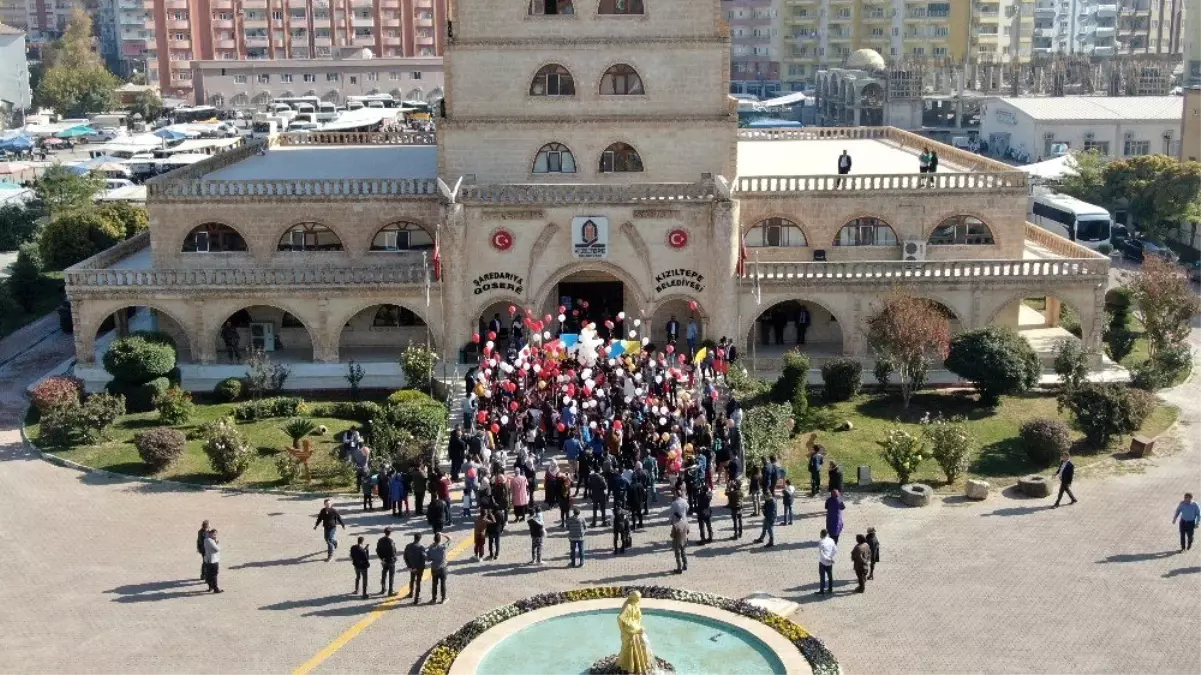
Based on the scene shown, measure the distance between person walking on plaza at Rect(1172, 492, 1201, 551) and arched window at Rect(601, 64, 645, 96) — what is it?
2330 centimetres

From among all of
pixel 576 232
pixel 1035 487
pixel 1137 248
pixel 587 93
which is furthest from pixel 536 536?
pixel 1137 248

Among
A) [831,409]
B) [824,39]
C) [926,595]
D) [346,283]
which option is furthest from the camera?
[824,39]

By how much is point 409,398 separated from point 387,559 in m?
14.3

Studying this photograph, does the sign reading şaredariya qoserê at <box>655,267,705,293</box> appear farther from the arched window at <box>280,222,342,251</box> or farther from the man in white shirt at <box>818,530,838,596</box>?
the man in white shirt at <box>818,530,838,596</box>

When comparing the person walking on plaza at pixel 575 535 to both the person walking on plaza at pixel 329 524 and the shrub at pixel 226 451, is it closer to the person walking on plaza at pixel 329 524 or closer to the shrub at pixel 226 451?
the person walking on plaza at pixel 329 524

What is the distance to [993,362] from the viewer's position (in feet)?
140

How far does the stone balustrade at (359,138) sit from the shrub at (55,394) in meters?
21.6

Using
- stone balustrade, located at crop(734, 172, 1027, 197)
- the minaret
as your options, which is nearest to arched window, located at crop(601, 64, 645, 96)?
the minaret

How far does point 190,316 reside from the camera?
1886 inches

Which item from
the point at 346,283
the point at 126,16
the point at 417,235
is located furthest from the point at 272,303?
the point at 126,16

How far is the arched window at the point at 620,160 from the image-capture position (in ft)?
158

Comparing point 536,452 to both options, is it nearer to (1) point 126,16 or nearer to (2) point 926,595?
(2) point 926,595

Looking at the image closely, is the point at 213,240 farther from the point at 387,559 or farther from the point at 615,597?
the point at 615,597

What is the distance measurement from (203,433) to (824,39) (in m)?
113
